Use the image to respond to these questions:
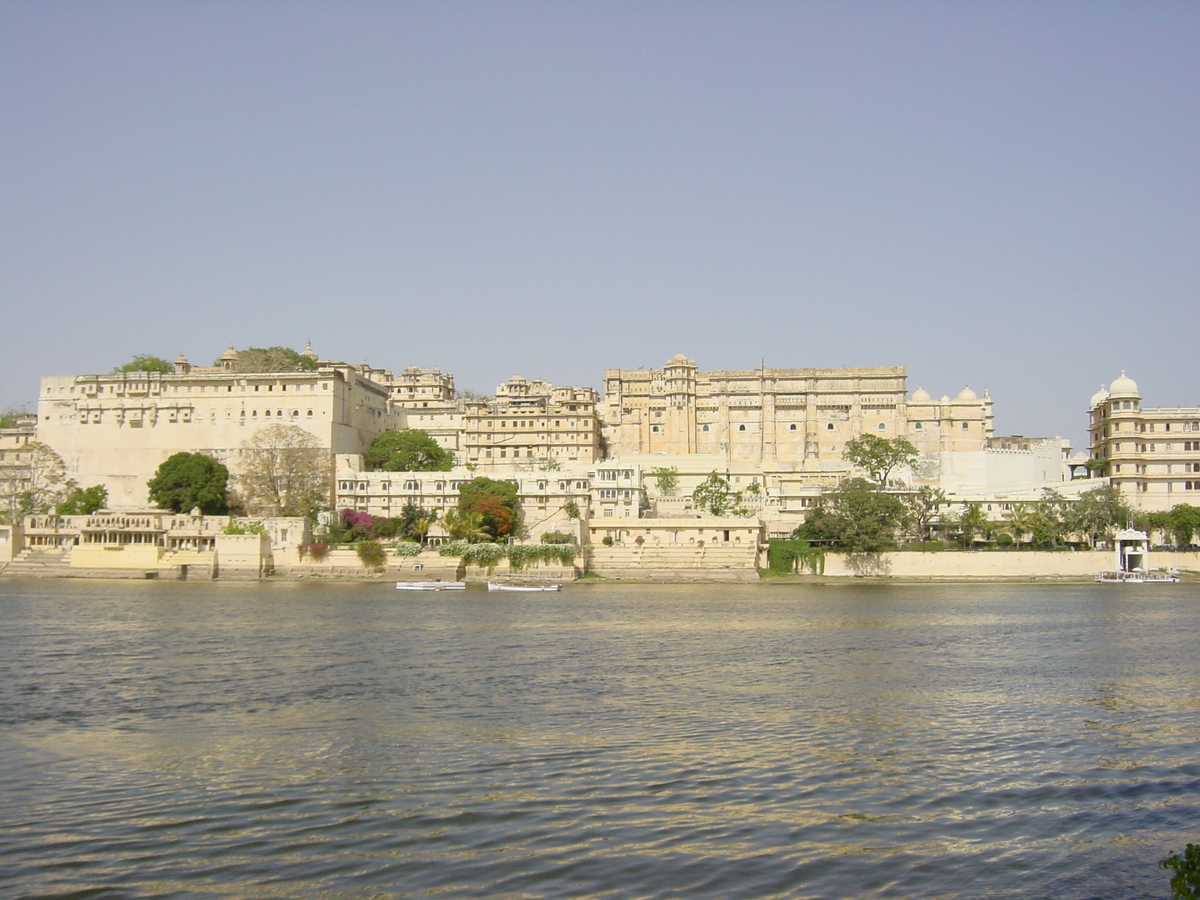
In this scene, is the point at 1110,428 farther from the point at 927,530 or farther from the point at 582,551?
the point at 582,551

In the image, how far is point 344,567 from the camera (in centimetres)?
5778

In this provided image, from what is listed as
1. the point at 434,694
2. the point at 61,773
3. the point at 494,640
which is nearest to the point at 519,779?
the point at 61,773

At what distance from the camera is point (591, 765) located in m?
14.8

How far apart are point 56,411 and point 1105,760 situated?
72.9 meters

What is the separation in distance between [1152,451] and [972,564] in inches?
726

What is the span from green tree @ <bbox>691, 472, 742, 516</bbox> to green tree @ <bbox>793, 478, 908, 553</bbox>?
619cm

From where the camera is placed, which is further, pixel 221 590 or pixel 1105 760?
pixel 221 590

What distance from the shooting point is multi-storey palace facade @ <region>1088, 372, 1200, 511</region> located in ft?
220

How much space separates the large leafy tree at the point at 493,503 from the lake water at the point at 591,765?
27099mm

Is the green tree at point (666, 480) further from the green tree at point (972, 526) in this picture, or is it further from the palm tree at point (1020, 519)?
the palm tree at point (1020, 519)

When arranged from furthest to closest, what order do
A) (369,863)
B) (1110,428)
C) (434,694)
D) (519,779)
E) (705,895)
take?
(1110,428) < (434,694) < (519,779) < (369,863) < (705,895)

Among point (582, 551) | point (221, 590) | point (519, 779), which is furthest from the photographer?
point (582, 551)

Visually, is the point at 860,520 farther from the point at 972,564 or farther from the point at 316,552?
the point at 316,552

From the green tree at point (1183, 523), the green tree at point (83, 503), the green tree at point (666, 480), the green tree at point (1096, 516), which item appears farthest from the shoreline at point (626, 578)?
the green tree at point (666, 480)
